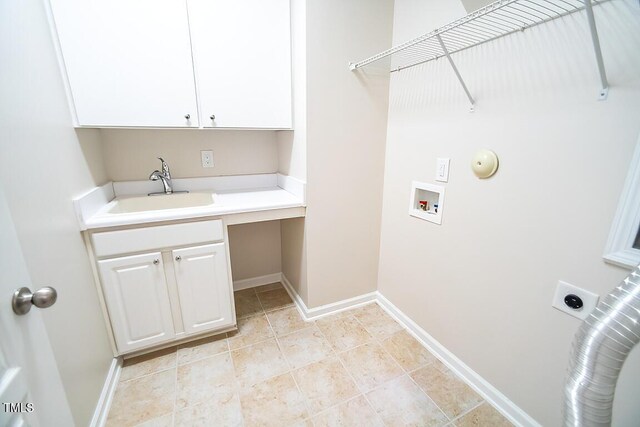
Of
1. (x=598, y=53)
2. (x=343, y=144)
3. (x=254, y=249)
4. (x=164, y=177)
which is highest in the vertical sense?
(x=598, y=53)

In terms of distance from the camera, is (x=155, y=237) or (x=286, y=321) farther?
(x=286, y=321)

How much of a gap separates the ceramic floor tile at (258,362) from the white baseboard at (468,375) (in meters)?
0.86

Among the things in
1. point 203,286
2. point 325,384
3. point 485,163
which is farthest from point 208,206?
point 485,163

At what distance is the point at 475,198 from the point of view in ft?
4.38

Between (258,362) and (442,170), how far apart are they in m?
1.52

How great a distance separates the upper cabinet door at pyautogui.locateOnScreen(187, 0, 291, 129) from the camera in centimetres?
150

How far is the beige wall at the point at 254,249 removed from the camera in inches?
90.5

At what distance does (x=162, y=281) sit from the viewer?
1.53m

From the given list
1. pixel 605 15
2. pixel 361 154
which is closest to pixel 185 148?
pixel 361 154

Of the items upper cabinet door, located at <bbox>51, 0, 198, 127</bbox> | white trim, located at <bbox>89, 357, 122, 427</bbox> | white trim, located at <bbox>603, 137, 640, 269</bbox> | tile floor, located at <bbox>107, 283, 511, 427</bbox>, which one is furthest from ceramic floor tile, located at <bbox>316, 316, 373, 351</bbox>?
upper cabinet door, located at <bbox>51, 0, 198, 127</bbox>

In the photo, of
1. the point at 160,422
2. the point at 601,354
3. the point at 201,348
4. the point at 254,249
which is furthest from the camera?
the point at 254,249

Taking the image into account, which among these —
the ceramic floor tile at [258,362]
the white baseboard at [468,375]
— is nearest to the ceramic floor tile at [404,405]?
the white baseboard at [468,375]

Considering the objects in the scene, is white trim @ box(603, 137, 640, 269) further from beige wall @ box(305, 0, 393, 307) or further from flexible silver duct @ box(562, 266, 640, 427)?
beige wall @ box(305, 0, 393, 307)

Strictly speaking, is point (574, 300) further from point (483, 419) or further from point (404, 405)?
point (404, 405)
